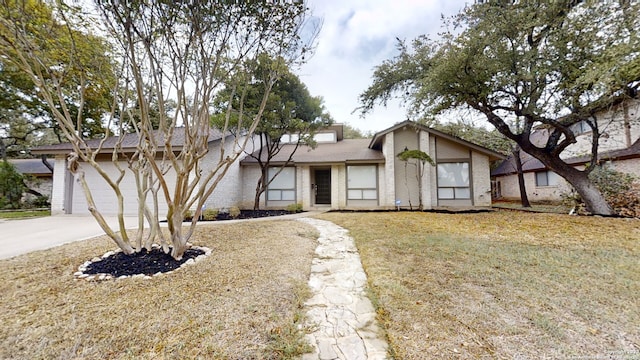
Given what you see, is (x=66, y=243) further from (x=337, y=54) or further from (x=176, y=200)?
(x=337, y=54)

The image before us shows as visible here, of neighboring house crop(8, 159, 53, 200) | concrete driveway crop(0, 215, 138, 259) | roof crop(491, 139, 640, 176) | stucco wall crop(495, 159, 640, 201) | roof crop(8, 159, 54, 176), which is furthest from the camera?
roof crop(8, 159, 54, 176)

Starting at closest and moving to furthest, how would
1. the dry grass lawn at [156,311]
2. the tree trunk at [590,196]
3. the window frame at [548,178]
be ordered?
the dry grass lawn at [156,311], the tree trunk at [590,196], the window frame at [548,178]

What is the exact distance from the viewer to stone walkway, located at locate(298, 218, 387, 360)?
7.38 ft

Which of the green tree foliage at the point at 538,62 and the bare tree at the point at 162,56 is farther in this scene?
the green tree foliage at the point at 538,62

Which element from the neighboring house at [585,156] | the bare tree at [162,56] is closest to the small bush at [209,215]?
the bare tree at [162,56]

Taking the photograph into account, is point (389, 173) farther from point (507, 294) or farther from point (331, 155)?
point (507, 294)

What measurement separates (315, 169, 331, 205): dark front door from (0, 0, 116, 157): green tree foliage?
989cm

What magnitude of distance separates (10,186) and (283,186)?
14.4 meters

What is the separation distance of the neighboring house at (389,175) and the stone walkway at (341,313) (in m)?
8.02

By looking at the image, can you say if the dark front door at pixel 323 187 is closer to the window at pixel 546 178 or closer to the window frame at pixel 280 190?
the window frame at pixel 280 190

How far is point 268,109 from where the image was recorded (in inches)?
398

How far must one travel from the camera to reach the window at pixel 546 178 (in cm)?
1487

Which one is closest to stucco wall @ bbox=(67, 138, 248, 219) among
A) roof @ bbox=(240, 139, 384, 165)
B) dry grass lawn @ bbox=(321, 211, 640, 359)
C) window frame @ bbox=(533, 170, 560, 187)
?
roof @ bbox=(240, 139, 384, 165)

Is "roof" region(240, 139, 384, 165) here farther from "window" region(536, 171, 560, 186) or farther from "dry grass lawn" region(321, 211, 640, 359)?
"window" region(536, 171, 560, 186)
